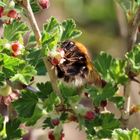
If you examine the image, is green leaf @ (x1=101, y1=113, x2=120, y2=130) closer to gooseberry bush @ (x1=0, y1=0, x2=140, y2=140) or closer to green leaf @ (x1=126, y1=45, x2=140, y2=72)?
gooseberry bush @ (x1=0, y1=0, x2=140, y2=140)

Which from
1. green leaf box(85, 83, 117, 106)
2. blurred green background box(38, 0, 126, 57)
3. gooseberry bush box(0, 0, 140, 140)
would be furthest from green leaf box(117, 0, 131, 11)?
blurred green background box(38, 0, 126, 57)

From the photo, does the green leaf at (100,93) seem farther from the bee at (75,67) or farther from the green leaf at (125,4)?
the green leaf at (125,4)

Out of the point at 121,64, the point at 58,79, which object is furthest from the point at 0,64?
the point at 121,64

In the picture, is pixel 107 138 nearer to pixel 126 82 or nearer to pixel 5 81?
pixel 126 82

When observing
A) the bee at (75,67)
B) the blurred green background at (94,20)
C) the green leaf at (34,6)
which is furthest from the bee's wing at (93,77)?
the blurred green background at (94,20)

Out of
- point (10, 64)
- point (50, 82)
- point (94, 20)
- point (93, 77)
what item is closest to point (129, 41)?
point (93, 77)

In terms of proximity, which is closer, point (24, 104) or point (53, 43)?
point (53, 43)
